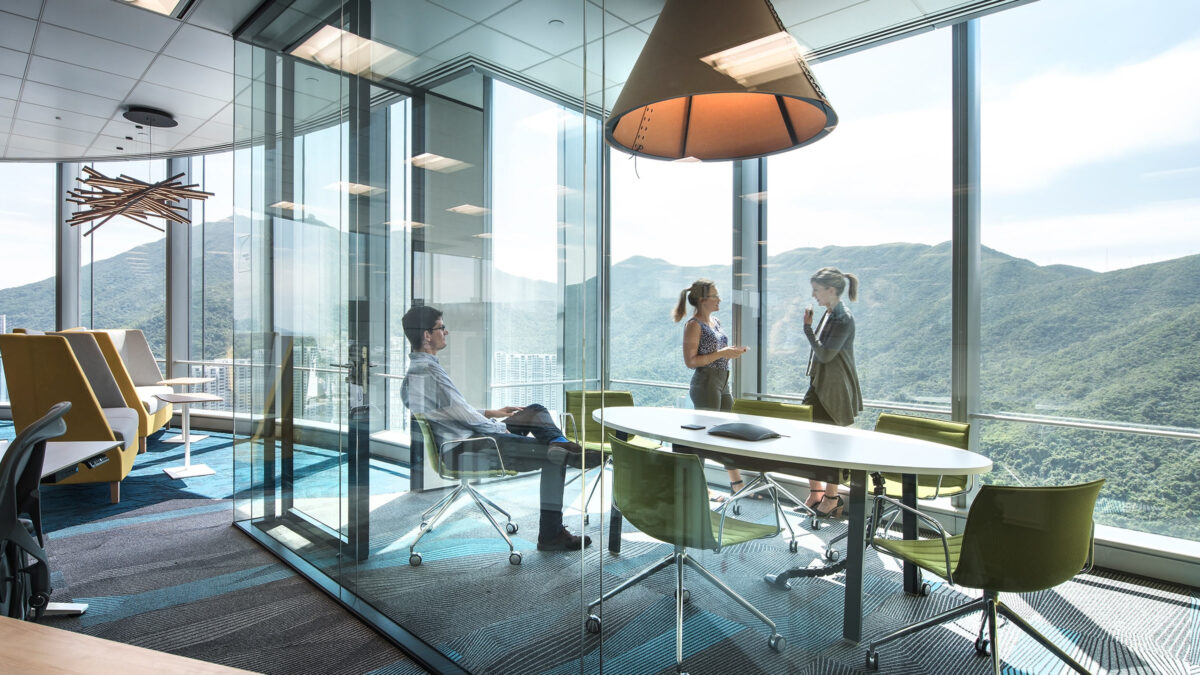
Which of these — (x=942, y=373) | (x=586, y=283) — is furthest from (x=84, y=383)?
(x=942, y=373)

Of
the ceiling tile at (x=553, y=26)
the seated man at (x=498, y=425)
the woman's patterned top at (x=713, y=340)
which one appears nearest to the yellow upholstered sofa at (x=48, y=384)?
the seated man at (x=498, y=425)

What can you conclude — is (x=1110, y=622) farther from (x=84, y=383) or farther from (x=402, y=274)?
(x=84, y=383)

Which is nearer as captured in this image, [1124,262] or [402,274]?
[1124,262]

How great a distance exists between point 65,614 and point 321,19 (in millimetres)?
3237

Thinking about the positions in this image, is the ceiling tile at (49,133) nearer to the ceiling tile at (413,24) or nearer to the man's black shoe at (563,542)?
the ceiling tile at (413,24)

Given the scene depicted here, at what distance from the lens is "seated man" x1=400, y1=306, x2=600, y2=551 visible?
6.66 ft

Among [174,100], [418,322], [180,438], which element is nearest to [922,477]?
[418,322]

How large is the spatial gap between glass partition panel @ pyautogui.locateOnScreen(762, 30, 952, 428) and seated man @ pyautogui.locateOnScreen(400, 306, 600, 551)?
2.51ft

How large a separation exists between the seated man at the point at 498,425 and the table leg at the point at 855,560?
0.78m

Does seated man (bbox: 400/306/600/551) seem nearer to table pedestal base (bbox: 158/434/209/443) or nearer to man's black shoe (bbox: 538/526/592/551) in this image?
man's black shoe (bbox: 538/526/592/551)

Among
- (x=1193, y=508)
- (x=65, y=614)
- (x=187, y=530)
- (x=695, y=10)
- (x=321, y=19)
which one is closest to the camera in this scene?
(x=1193, y=508)

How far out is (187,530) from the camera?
4.12m

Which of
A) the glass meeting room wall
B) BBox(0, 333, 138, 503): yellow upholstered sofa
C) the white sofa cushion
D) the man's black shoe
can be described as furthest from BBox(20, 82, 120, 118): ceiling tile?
the man's black shoe

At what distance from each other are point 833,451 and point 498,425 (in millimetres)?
1126
